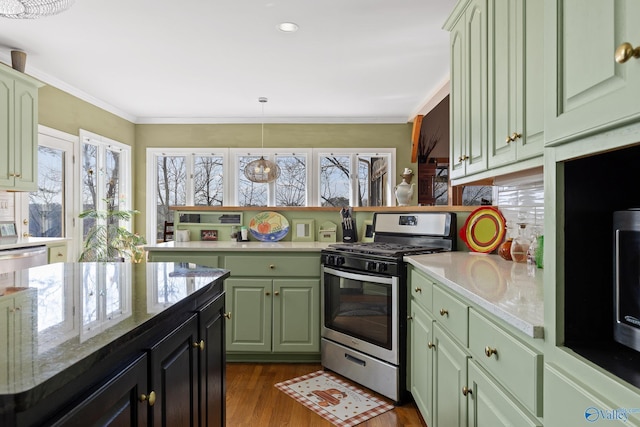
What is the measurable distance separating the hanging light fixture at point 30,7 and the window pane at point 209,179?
13.4 ft

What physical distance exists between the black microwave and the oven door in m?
1.43

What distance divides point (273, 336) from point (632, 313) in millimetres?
2425

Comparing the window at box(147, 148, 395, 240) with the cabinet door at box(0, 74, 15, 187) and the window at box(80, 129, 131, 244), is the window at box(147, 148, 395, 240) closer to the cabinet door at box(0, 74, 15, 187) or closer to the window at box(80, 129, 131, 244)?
the window at box(80, 129, 131, 244)

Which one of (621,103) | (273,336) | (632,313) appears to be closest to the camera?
(621,103)

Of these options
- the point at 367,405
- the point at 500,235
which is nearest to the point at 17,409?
the point at 367,405

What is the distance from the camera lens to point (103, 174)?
17.5 ft

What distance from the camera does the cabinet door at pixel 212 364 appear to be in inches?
54.2

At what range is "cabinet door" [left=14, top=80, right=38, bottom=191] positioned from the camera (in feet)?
11.3

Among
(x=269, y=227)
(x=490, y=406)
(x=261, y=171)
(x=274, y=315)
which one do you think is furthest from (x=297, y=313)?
(x=261, y=171)

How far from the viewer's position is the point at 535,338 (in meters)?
0.94

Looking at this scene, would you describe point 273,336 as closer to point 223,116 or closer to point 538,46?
point 538,46

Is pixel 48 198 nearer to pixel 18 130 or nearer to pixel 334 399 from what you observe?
pixel 18 130

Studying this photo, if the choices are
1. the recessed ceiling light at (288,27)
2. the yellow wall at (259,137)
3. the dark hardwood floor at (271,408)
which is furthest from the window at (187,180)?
the dark hardwood floor at (271,408)

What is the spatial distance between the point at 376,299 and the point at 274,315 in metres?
0.88
